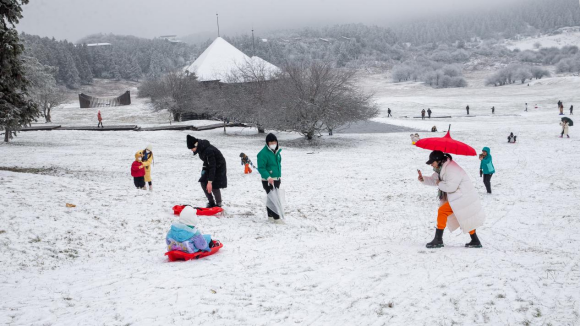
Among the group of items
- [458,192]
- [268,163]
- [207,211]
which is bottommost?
[207,211]

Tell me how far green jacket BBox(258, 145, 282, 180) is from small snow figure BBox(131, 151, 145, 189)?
5.36 m

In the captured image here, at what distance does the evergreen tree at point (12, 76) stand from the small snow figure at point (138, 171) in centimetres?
480

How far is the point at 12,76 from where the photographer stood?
43.8ft

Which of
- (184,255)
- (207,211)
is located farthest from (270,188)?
(184,255)

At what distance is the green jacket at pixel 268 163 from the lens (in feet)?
29.8

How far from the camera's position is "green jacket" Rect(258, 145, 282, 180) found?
9.09m

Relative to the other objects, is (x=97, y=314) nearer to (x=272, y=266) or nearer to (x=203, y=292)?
(x=203, y=292)

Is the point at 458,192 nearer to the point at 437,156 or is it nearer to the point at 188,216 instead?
the point at 437,156

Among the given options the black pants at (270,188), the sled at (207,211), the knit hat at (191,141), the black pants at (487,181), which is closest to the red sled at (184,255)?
the black pants at (270,188)

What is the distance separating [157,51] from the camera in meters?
181

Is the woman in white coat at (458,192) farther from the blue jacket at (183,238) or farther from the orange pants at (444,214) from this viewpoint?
the blue jacket at (183,238)

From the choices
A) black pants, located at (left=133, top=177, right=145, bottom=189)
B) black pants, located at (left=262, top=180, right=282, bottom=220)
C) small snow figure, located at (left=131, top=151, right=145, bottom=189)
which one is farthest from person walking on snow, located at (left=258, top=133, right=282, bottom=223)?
black pants, located at (left=133, top=177, right=145, bottom=189)

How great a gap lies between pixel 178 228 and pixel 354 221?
17.9 ft

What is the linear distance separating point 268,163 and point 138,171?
5.70m
